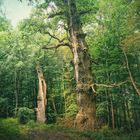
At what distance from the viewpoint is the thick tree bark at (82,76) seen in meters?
18.2

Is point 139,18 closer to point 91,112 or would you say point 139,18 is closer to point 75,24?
point 75,24

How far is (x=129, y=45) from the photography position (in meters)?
21.5

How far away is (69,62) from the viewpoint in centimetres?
3578

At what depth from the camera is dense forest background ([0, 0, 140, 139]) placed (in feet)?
81.3

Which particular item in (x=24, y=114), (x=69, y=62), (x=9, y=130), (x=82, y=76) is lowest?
(x=9, y=130)

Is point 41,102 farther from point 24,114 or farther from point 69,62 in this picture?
point 69,62

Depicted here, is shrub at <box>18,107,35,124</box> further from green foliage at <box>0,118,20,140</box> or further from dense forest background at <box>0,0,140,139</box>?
green foliage at <box>0,118,20,140</box>

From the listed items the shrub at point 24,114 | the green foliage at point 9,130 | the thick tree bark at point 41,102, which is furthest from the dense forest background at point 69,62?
the green foliage at point 9,130

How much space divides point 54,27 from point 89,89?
25.8 ft

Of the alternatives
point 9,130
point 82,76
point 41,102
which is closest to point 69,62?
point 41,102

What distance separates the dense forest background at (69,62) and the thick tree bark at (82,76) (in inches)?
101

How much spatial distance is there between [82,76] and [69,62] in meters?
17.0

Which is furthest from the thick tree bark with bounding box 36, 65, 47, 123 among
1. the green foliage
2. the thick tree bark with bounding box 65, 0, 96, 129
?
the green foliage

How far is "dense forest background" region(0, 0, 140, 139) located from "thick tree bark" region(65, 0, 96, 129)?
256 centimetres
